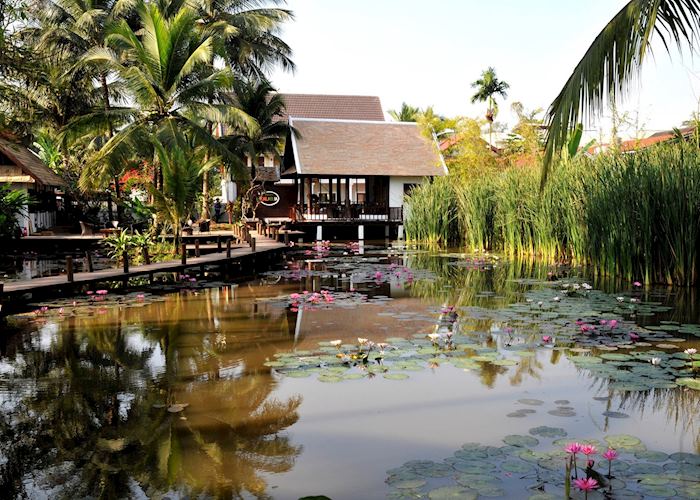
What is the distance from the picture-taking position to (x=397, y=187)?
29.0m

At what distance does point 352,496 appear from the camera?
10.8ft

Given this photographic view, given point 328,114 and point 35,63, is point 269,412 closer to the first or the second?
point 35,63

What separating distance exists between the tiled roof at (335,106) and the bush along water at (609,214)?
22644mm

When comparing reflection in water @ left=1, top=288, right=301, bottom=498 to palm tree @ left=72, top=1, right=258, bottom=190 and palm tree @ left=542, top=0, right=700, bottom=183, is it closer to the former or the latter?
palm tree @ left=542, top=0, right=700, bottom=183

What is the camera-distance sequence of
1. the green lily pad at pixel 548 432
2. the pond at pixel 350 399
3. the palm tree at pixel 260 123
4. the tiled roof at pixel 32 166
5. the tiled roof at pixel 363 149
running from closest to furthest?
the pond at pixel 350 399 → the green lily pad at pixel 548 432 → the tiled roof at pixel 32 166 → the tiled roof at pixel 363 149 → the palm tree at pixel 260 123

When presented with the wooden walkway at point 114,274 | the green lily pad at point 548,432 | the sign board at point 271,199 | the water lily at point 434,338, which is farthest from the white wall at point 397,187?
the green lily pad at point 548,432

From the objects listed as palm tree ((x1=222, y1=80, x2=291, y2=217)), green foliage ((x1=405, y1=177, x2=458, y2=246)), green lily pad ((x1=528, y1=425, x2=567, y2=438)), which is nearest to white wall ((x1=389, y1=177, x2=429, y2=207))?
palm tree ((x1=222, y1=80, x2=291, y2=217))

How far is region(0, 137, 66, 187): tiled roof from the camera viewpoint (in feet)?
74.6

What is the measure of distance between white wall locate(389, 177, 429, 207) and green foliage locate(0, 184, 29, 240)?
47.1 ft

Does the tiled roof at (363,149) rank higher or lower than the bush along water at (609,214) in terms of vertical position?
higher

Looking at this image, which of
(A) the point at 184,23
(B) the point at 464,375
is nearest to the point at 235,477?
(B) the point at 464,375

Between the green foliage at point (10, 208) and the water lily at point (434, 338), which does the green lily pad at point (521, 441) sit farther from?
the green foliage at point (10, 208)

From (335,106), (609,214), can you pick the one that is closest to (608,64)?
(609,214)

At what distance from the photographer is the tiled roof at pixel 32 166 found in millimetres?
22750
